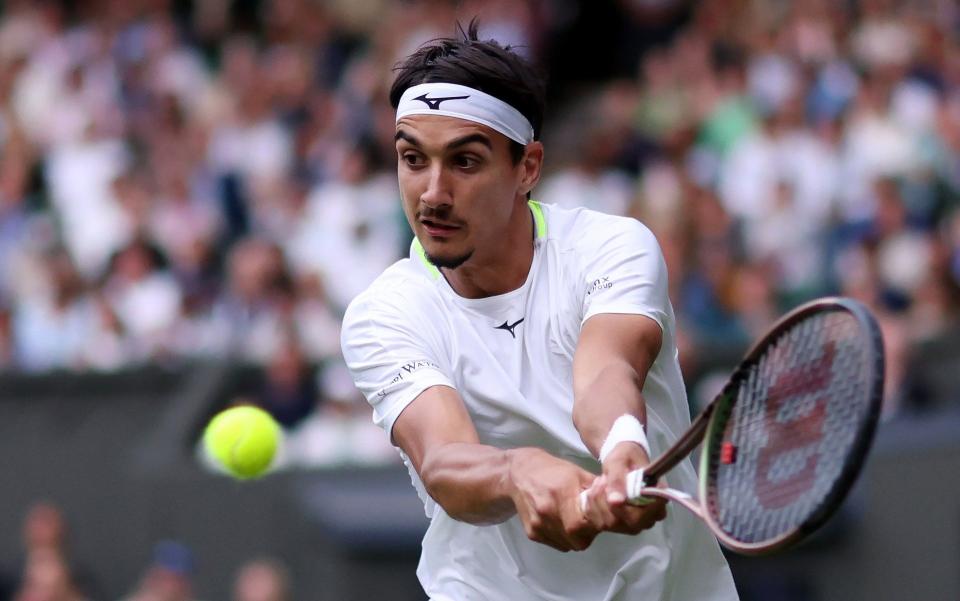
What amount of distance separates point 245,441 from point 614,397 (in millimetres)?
2605

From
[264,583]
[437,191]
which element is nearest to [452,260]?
[437,191]

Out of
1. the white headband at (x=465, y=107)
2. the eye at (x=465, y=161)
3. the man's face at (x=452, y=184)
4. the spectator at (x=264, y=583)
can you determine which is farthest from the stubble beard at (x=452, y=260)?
the spectator at (x=264, y=583)

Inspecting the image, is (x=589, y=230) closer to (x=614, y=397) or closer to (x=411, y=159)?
(x=411, y=159)

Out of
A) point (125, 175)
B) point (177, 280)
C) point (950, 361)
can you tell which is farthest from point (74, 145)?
point (950, 361)

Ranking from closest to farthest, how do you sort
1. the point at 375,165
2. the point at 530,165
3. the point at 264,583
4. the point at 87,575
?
the point at 530,165 < the point at 264,583 < the point at 87,575 < the point at 375,165

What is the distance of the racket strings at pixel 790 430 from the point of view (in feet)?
11.7

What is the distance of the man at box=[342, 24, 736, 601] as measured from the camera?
179 inches

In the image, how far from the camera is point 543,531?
4.00 meters

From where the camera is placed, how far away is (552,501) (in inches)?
155

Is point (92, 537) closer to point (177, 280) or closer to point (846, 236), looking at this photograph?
point (177, 280)

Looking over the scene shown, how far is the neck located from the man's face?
60 millimetres

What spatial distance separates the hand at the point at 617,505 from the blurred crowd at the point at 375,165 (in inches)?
232

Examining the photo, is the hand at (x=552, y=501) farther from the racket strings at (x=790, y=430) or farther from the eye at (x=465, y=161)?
the eye at (x=465, y=161)

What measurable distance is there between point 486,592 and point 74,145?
33.5ft
